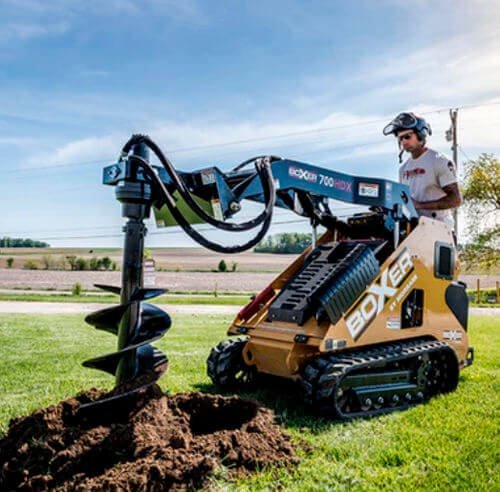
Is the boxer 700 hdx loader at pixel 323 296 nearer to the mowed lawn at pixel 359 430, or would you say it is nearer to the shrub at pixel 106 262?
the mowed lawn at pixel 359 430

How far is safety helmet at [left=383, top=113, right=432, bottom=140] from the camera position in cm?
680

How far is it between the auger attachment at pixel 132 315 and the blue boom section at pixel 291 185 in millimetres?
169

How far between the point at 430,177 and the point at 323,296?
7.22 feet

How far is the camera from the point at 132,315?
4.42 metres

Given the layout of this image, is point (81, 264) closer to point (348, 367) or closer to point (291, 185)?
point (291, 185)

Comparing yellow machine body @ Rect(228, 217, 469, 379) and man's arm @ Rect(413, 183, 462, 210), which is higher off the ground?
man's arm @ Rect(413, 183, 462, 210)

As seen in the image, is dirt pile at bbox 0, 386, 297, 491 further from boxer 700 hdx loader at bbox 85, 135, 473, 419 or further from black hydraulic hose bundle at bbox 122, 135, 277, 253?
black hydraulic hose bundle at bbox 122, 135, 277, 253

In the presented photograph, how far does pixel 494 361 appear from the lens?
28.6 feet

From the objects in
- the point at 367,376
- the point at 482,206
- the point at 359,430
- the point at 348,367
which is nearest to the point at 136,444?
the point at 359,430

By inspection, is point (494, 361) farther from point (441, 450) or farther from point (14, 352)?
point (14, 352)

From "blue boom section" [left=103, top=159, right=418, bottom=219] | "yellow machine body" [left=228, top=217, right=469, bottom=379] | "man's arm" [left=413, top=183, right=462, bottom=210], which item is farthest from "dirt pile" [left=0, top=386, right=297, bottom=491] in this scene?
"man's arm" [left=413, top=183, right=462, bottom=210]

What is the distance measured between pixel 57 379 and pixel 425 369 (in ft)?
14.0

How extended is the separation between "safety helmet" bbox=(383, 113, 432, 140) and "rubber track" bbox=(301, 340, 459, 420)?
2.33m

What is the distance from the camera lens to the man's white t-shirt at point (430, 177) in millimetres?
6730
